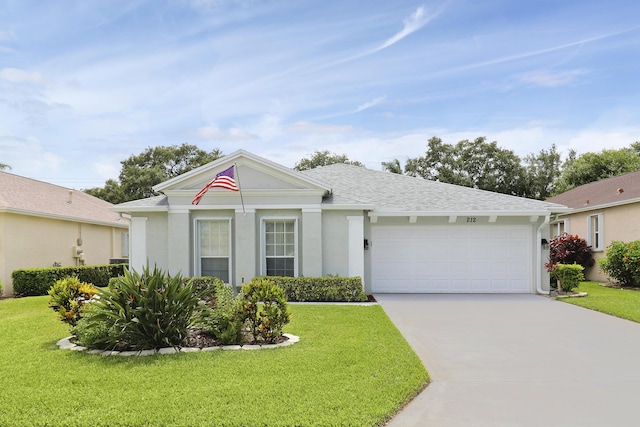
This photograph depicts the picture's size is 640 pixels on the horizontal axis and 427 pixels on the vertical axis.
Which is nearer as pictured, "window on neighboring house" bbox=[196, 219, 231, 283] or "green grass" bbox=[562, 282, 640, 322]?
"green grass" bbox=[562, 282, 640, 322]

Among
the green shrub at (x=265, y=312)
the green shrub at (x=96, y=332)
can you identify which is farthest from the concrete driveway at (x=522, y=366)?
the green shrub at (x=96, y=332)

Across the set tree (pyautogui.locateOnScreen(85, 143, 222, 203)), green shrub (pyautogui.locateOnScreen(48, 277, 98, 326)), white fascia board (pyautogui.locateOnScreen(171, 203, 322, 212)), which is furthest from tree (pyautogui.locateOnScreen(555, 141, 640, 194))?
green shrub (pyautogui.locateOnScreen(48, 277, 98, 326))

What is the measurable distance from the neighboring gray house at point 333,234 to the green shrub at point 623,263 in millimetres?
4453

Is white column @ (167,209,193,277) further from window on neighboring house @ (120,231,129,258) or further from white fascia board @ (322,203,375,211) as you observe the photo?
window on neighboring house @ (120,231,129,258)

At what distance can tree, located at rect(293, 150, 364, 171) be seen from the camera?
44.0 meters

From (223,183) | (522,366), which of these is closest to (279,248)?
(223,183)

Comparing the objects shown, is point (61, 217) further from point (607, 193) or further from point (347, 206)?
point (607, 193)

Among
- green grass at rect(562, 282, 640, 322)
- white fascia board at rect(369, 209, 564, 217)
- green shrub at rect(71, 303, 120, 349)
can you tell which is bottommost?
green grass at rect(562, 282, 640, 322)

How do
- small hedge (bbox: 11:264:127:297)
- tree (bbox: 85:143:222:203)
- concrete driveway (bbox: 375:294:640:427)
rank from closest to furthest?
concrete driveway (bbox: 375:294:640:427)
small hedge (bbox: 11:264:127:297)
tree (bbox: 85:143:222:203)

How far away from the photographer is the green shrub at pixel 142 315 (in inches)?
299

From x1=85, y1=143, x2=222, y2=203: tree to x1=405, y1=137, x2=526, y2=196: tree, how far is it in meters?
19.7

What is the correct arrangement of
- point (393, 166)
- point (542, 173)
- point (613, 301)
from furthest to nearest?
1. point (542, 173)
2. point (393, 166)
3. point (613, 301)

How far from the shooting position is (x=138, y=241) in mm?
15305

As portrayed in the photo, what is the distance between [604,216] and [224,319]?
62.4 ft
